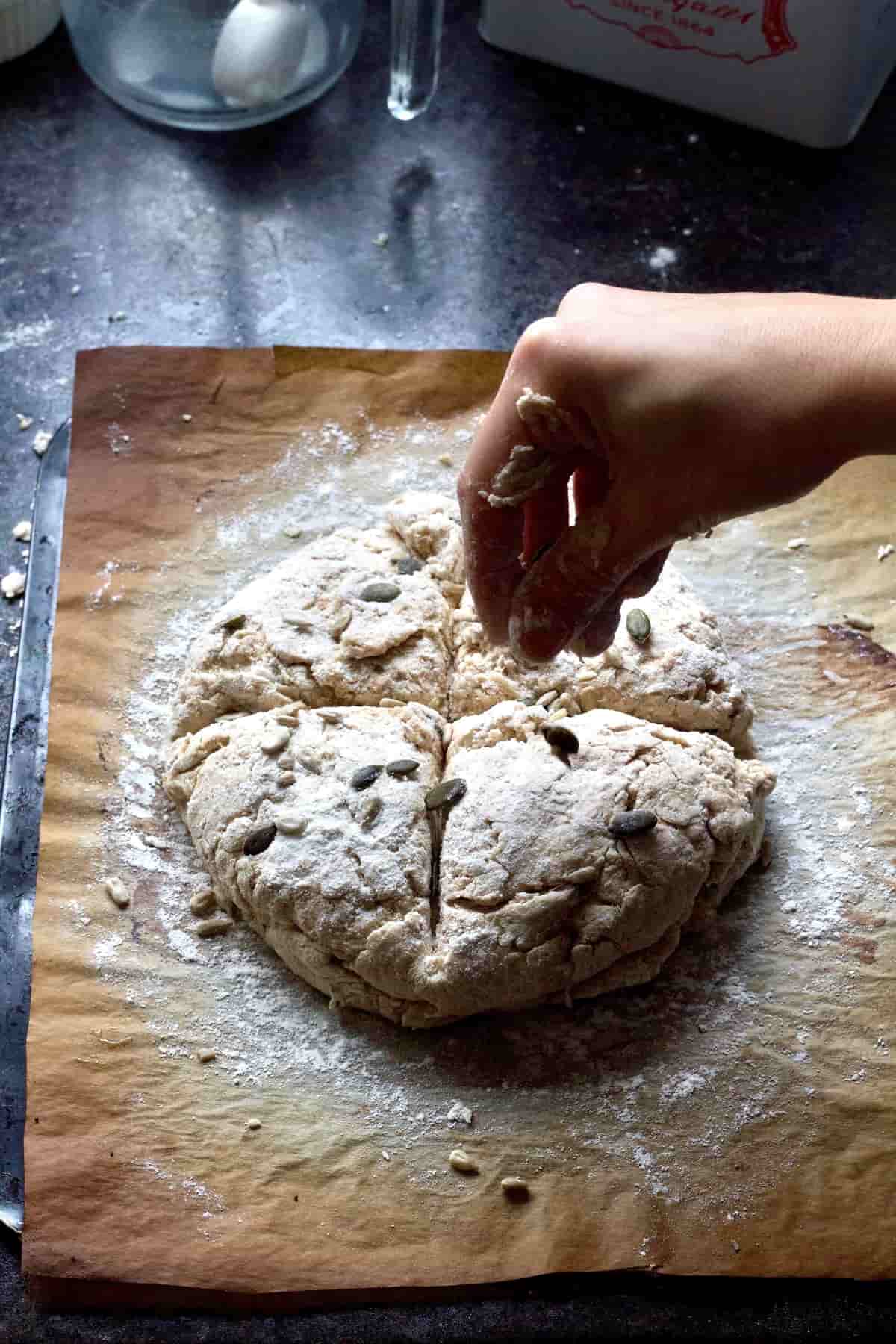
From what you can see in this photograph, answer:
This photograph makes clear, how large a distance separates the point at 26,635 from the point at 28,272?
3.49ft

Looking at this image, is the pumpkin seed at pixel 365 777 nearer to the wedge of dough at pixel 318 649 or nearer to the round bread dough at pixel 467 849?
the round bread dough at pixel 467 849

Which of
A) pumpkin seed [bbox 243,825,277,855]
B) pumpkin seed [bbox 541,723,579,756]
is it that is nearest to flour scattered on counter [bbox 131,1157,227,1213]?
pumpkin seed [bbox 243,825,277,855]

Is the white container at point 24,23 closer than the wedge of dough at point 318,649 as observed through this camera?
No

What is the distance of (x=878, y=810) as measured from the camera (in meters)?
2.34

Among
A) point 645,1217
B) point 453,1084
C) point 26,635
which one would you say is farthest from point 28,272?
point 645,1217

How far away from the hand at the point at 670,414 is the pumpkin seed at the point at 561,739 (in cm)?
30

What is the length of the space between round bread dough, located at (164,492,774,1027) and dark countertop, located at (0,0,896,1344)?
0.76m

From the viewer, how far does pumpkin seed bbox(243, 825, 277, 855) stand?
2117 millimetres

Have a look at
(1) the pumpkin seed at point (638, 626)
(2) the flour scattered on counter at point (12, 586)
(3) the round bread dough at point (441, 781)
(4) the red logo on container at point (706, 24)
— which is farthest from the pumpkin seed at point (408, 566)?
(4) the red logo on container at point (706, 24)

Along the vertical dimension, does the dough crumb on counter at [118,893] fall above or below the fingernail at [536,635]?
below

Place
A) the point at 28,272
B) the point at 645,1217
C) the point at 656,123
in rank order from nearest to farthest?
the point at 645,1217 < the point at 28,272 < the point at 656,123

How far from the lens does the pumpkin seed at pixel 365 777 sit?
215cm

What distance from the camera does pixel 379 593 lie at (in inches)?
93.0

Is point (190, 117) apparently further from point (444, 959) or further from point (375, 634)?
point (444, 959)
